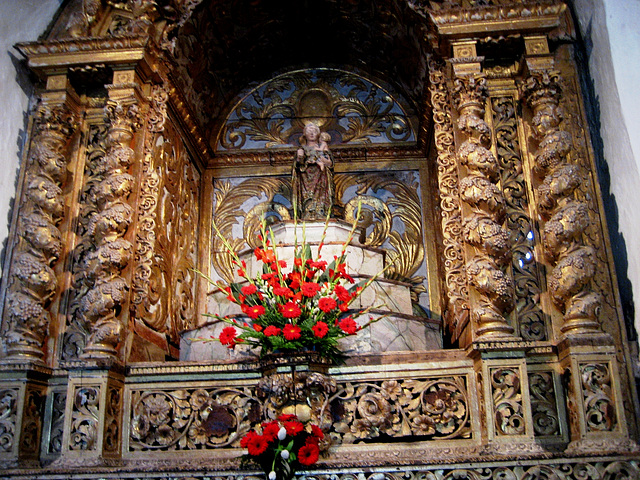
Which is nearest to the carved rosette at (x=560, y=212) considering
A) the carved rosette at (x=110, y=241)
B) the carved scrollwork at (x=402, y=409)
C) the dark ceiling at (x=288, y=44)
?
the carved scrollwork at (x=402, y=409)

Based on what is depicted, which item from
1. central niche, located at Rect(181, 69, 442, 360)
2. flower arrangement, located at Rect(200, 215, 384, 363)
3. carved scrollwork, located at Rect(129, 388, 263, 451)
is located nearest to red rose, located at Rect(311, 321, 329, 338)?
flower arrangement, located at Rect(200, 215, 384, 363)

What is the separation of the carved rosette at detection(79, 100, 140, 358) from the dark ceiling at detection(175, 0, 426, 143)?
1087mm

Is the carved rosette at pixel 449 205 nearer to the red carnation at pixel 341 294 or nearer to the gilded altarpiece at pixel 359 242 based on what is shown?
the gilded altarpiece at pixel 359 242

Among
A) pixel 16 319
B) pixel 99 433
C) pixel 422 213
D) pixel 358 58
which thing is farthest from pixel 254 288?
pixel 358 58

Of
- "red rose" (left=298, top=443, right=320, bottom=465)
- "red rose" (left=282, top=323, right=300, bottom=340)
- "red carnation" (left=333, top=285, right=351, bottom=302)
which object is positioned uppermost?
"red carnation" (left=333, top=285, right=351, bottom=302)

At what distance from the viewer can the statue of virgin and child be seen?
6.27 metres

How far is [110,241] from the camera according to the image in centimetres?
526

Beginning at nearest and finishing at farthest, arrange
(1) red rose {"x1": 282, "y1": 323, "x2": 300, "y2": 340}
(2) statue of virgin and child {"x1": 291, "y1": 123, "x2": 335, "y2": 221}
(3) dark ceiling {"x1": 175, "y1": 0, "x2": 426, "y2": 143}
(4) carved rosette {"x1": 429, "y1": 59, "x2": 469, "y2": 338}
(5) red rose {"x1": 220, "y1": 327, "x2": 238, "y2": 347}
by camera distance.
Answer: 1. (1) red rose {"x1": 282, "y1": 323, "x2": 300, "y2": 340}
2. (5) red rose {"x1": 220, "y1": 327, "x2": 238, "y2": 347}
3. (4) carved rosette {"x1": 429, "y1": 59, "x2": 469, "y2": 338}
4. (2) statue of virgin and child {"x1": 291, "y1": 123, "x2": 335, "y2": 221}
5. (3) dark ceiling {"x1": 175, "y1": 0, "x2": 426, "y2": 143}

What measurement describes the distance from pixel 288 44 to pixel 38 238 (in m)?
3.41

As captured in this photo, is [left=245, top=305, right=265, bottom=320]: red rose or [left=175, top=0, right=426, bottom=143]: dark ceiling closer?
[left=245, top=305, right=265, bottom=320]: red rose

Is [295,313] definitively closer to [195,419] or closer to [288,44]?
[195,419]

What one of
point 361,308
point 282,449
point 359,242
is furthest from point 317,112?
point 282,449

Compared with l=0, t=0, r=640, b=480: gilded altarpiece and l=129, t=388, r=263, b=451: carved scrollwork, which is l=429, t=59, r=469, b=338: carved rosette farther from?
l=129, t=388, r=263, b=451: carved scrollwork

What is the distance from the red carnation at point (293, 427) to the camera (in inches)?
158
